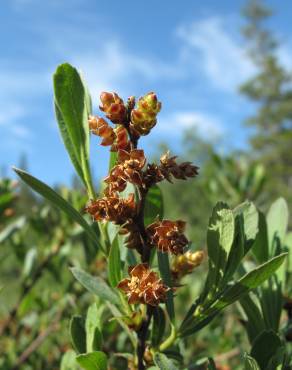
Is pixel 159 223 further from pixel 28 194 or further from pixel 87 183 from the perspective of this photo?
pixel 28 194

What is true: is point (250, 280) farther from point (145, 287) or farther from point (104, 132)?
point (104, 132)

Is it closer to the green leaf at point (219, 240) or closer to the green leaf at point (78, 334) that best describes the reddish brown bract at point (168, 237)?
the green leaf at point (219, 240)

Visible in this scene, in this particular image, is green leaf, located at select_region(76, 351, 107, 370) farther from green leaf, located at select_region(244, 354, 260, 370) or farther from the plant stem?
green leaf, located at select_region(244, 354, 260, 370)

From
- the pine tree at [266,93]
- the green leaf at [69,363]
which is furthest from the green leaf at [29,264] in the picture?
the pine tree at [266,93]

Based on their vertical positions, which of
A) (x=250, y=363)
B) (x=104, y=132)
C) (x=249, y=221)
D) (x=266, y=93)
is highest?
(x=266, y=93)

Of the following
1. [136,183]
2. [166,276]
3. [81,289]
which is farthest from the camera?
[81,289]

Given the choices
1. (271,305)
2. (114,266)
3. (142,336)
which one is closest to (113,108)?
(114,266)
